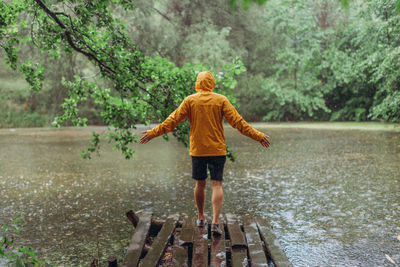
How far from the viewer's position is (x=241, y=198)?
7152mm

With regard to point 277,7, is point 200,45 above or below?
below

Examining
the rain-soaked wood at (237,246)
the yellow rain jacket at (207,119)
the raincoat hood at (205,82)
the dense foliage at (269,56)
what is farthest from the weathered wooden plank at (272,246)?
the dense foliage at (269,56)

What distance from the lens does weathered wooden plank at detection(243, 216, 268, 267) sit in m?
3.60

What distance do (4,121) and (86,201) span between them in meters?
29.6

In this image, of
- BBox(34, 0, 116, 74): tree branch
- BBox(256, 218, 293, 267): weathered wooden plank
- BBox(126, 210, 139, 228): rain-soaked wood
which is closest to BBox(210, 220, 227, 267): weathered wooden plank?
BBox(256, 218, 293, 267): weathered wooden plank

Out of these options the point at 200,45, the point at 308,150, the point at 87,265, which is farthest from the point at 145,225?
the point at 200,45

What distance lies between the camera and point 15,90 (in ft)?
119

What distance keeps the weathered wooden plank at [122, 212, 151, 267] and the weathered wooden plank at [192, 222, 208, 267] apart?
1.74 feet

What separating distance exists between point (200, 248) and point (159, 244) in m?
0.44

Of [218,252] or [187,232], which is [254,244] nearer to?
[218,252]

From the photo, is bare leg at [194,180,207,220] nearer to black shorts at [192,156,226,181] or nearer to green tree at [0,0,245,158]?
black shorts at [192,156,226,181]

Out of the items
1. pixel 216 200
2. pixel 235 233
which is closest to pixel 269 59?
pixel 216 200

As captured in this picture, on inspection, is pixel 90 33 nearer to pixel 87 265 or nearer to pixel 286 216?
pixel 87 265

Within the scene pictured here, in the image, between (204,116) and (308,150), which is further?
(308,150)
